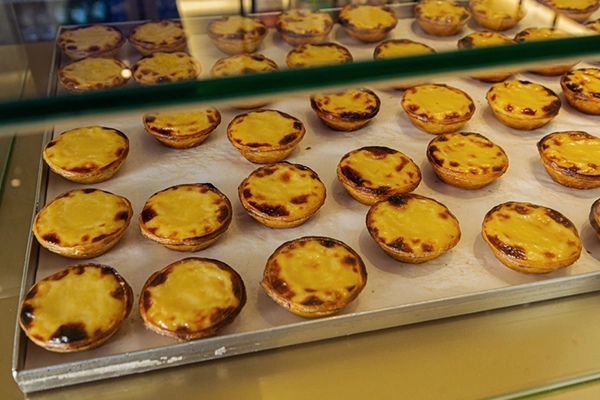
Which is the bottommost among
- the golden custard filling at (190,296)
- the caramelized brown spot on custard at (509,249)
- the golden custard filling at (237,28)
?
the caramelized brown spot on custard at (509,249)

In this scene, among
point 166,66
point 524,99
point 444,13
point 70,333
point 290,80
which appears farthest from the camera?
point 444,13

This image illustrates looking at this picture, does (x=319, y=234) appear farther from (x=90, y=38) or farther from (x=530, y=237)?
(x=90, y=38)

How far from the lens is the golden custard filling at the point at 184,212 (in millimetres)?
1513

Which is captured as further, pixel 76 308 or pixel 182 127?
pixel 182 127

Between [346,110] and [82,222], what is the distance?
0.97m

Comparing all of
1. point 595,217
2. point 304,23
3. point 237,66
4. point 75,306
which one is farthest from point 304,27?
point 75,306

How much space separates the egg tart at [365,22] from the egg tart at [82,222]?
1221 mm

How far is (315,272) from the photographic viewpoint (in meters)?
1.41

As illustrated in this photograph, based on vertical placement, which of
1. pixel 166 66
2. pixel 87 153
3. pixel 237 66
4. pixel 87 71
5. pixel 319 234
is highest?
pixel 237 66

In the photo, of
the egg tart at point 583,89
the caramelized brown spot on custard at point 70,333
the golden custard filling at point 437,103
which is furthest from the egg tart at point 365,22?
the caramelized brown spot on custard at point 70,333

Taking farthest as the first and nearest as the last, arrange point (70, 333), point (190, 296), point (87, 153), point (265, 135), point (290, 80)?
1. point (265, 135)
2. point (87, 153)
3. point (190, 296)
4. point (70, 333)
5. point (290, 80)

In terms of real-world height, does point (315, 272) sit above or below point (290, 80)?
below

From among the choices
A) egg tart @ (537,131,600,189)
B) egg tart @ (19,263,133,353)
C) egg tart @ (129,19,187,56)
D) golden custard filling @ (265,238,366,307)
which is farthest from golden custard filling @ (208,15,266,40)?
egg tart @ (537,131,600,189)

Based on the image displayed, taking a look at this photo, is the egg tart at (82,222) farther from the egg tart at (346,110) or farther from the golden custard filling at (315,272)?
the egg tart at (346,110)
